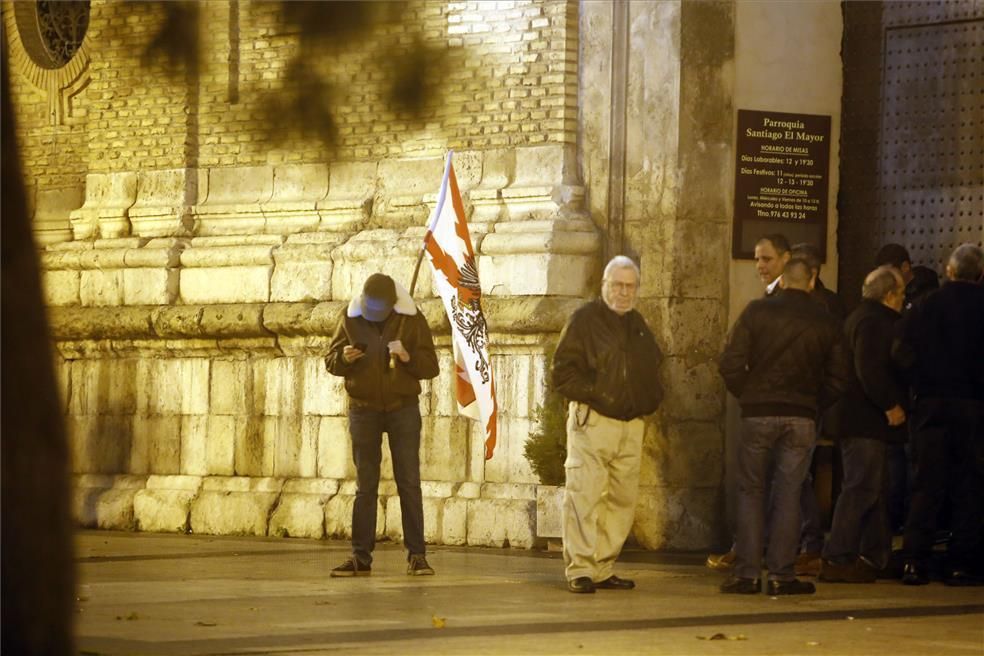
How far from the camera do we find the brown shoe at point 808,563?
39.7 feet

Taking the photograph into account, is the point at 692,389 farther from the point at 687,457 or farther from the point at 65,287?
the point at 65,287

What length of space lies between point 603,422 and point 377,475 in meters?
1.70

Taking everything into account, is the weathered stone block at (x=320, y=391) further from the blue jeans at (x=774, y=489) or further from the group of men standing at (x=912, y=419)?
the blue jeans at (x=774, y=489)

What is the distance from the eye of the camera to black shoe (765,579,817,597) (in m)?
10.8

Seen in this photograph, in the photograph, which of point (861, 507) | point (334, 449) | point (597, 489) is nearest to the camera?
point (597, 489)

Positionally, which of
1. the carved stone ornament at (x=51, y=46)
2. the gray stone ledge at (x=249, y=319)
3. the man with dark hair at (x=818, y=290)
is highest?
the carved stone ornament at (x=51, y=46)

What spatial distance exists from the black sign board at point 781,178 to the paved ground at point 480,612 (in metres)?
2.62

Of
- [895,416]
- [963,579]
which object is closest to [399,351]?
[895,416]

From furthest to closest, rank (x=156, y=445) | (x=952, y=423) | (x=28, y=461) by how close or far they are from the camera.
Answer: (x=156, y=445)
(x=952, y=423)
(x=28, y=461)

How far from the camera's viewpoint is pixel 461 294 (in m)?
13.3

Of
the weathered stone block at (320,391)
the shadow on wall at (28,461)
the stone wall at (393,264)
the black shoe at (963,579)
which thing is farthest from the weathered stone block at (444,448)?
the shadow on wall at (28,461)

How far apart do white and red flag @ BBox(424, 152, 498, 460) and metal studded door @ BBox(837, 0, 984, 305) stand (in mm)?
3183

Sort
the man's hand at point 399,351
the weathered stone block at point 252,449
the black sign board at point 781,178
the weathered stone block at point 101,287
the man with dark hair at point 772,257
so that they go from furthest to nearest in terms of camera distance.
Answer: the weathered stone block at point 101,287
the weathered stone block at point 252,449
the black sign board at point 781,178
the man with dark hair at point 772,257
the man's hand at point 399,351

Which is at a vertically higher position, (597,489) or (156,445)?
(597,489)
